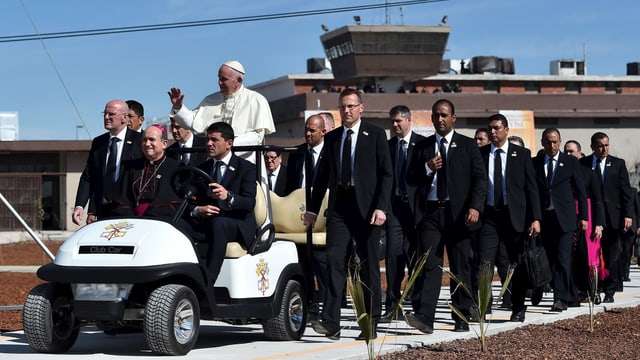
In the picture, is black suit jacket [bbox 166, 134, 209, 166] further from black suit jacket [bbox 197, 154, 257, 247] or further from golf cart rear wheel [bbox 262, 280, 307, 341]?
golf cart rear wheel [bbox 262, 280, 307, 341]

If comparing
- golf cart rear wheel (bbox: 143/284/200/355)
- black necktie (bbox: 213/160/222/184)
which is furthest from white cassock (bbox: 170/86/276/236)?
golf cart rear wheel (bbox: 143/284/200/355)

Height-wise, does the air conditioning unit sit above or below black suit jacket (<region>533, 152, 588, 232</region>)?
above

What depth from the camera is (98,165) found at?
12.1 meters

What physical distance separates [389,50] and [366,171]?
79987mm

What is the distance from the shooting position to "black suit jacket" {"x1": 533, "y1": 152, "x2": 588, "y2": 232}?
14680 millimetres

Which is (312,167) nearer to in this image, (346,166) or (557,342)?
(346,166)

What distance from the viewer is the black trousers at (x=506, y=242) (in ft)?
41.2

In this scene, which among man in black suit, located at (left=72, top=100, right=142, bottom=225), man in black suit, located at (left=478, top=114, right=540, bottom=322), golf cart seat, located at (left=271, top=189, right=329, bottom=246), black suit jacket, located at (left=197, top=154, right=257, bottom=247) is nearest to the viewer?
black suit jacket, located at (left=197, top=154, right=257, bottom=247)

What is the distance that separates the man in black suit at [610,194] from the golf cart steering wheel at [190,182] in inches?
279

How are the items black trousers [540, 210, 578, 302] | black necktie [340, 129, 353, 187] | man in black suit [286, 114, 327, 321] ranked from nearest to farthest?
black necktie [340, 129, 353, 187] < man in black suit [286, 114, 327, 321] < black trousers [540, 210, 578, 302]

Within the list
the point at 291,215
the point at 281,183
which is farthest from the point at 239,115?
the point at 281,183

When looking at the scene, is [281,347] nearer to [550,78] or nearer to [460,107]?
[460,107]

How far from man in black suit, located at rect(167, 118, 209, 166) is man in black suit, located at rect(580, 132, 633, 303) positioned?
5.73 metres

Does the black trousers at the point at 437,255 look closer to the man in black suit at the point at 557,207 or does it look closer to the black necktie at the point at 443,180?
the black necktie at the point at 443,180
